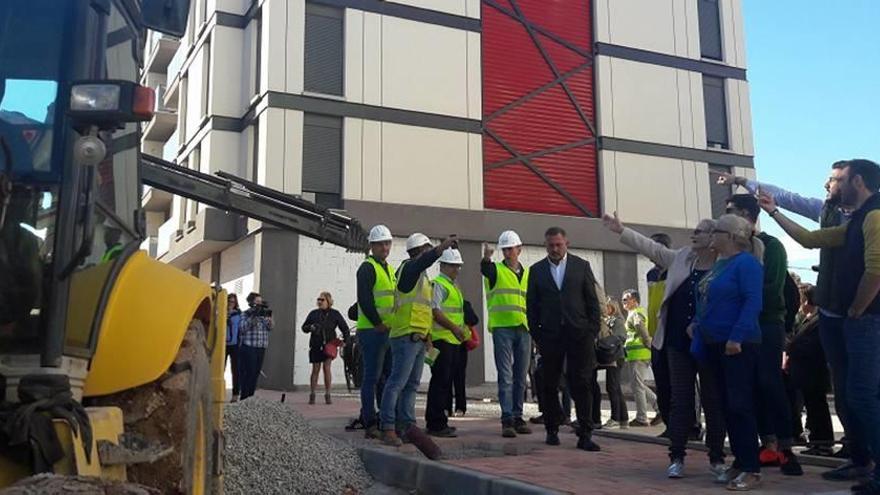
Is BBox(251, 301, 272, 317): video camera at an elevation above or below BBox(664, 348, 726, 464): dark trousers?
above

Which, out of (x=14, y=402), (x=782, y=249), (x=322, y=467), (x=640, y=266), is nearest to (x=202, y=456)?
(x=14, y=402)

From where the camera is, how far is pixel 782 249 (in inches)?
235

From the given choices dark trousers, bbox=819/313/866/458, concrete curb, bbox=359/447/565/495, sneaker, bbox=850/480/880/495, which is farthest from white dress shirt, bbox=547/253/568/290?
sneaker, bbox=850/480/880/495

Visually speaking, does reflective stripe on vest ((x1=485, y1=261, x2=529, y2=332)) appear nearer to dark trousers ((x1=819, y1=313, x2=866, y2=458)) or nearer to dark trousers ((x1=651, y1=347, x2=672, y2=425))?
dark trousers ((x1=651, y1=347, x2=672, y2=425))

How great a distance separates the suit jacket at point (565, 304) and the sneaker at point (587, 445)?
2.90ft

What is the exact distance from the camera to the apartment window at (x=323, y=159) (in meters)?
19.6

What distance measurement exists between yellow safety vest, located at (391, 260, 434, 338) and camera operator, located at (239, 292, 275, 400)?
18.1 feet

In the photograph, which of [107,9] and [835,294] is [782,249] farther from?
[107,9]

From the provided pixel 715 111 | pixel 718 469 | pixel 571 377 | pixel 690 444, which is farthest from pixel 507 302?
pixel 715 111

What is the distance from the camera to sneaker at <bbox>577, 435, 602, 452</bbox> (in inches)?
276

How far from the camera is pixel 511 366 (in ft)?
27.3

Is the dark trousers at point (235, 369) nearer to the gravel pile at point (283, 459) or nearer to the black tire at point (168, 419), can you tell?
the gravel pile at point (283, 459)

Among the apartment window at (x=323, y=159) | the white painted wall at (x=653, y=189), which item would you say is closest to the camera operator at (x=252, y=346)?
the apartment window at (x=323, y=159)

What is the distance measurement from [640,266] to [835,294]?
18.5 meters
